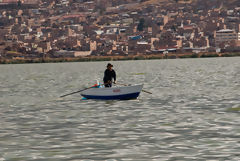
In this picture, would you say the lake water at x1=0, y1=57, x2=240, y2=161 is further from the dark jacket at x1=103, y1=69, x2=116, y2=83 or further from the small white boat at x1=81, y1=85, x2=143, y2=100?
the dark jacket at x1=103, y1=69, x2=116, y2=83

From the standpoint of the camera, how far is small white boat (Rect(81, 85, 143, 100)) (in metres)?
34.8

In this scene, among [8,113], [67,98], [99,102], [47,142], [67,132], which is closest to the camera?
[47,142]

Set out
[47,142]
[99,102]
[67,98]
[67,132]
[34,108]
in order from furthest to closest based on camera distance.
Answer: [67,98] < [99,102] < [34,108] < [67,132] < [47,142]

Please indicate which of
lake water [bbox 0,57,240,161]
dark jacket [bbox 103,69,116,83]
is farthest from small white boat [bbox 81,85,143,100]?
dark jacket [bbox 103,69,116,83]

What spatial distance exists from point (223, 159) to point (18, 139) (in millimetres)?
7736

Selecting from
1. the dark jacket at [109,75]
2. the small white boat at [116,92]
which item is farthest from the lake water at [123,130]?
the dark jacket at [109,75]

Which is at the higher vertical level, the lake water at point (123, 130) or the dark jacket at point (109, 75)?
the dark jacket at point (109, 75)

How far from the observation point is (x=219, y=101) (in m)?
34.1

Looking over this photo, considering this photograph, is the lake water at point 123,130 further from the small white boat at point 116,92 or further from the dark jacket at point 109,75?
the dark jacket at point 109,75

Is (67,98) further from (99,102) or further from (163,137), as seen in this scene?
(163,137)

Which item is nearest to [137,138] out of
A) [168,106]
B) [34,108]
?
[168,106]

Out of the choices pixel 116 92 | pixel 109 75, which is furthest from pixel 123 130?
pixel 109 75

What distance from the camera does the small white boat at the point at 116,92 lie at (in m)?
34.8

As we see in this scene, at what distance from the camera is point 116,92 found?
34875mm
